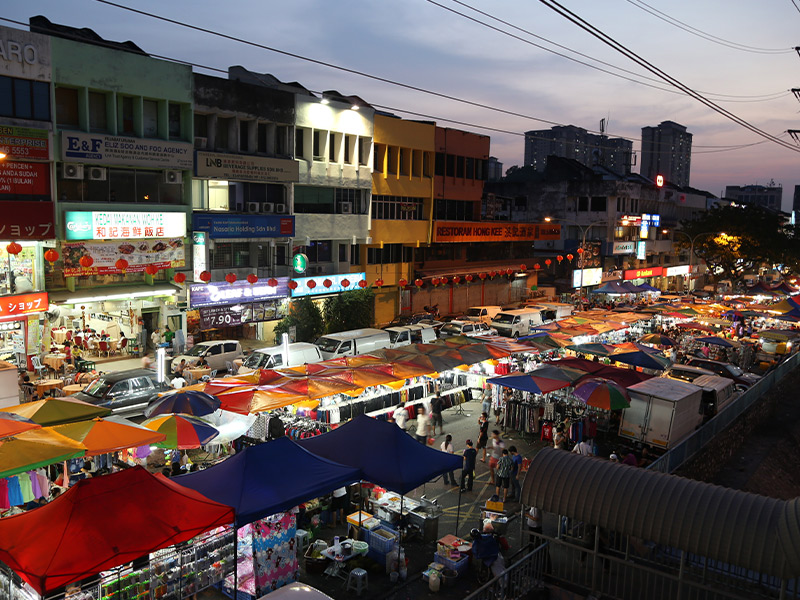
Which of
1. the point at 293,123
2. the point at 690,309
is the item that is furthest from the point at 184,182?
the point at 690,309

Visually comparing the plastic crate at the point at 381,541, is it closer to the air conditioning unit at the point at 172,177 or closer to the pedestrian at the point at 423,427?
the pedestrian at the point at 423,427

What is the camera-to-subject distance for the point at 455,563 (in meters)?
→ 12.9

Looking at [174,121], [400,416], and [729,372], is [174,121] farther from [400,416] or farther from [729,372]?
[729,372]

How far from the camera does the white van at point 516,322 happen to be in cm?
3878

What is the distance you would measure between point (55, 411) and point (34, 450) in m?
3.42

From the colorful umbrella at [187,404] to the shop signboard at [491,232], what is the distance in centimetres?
3102

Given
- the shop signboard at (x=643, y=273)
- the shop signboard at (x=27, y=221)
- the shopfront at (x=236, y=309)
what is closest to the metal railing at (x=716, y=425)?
the shopfront at (x=236, y=309)

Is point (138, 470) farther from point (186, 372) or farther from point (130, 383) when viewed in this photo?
point (186, 372)

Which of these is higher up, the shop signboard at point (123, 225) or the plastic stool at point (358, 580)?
the shop signboard at point (123, 225)

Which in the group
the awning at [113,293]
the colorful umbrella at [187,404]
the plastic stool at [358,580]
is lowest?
the plastic stool at [358,580]

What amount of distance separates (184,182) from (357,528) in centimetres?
2314

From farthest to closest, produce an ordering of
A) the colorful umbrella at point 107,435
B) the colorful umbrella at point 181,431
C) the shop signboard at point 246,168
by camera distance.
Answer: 1. the shop signboard at point 246,168
2. the colorful umbrella at point 181,431
3. the colorful umbrella at point 107,435

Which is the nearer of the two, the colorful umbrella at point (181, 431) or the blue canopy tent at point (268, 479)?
the blue canopy tent at point (268, 479)

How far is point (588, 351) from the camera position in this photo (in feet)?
90.2
